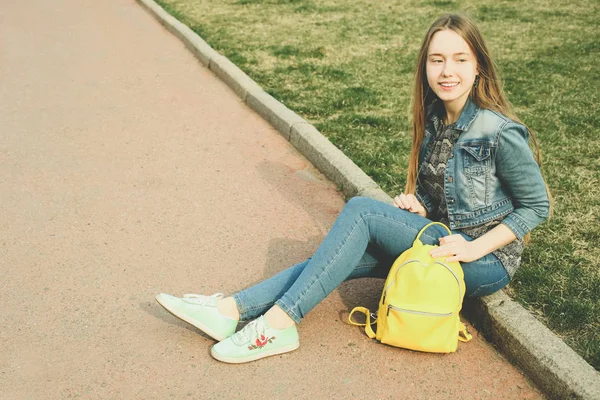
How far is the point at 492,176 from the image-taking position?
305 centimetres

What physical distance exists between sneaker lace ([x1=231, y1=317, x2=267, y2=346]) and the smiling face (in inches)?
51.9

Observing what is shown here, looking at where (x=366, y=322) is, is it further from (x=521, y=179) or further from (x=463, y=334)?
(x=521, y=179)

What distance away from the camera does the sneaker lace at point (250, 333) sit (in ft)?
10.1

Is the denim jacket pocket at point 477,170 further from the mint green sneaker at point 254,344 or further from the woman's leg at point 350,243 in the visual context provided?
the mint green sneaker at point 254,344

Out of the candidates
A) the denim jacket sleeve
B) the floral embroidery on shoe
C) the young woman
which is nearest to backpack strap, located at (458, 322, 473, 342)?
the young woman

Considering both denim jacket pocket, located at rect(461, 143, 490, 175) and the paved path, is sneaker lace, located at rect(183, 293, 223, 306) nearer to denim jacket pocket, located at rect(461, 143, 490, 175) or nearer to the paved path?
the paved path

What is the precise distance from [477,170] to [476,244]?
0.33 metres

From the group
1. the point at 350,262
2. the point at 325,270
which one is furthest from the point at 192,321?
the point at 350,262

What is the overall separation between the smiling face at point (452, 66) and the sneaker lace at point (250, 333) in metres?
1.32

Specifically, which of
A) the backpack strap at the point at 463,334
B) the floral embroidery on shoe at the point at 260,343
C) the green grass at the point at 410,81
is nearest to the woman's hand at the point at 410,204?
the backpack strap at the point at 463,334

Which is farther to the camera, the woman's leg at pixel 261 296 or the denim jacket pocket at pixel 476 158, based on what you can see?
the woman's leg at pixel 261 296

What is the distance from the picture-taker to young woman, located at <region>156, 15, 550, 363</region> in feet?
9.86

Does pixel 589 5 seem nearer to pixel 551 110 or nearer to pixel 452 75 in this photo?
pixel 551 110

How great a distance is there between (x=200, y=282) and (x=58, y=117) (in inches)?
129
